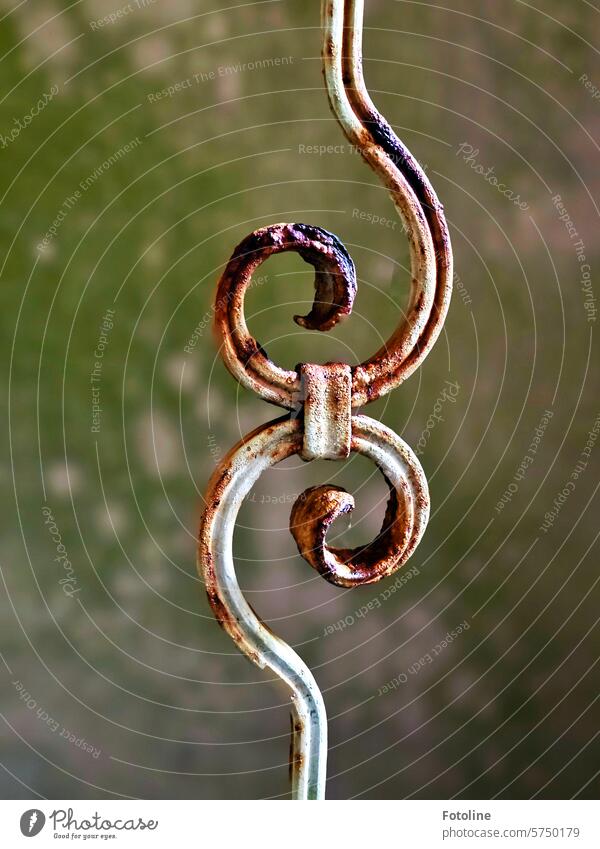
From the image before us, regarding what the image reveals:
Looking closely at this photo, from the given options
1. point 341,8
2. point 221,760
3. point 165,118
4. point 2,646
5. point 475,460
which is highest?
point 165,118

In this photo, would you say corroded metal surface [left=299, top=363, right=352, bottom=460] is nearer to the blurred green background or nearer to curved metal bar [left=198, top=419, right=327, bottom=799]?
curved metal bar [left=198, top=419, right=327, bottom=799]

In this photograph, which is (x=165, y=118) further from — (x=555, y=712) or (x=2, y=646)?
(x=555, y=712)

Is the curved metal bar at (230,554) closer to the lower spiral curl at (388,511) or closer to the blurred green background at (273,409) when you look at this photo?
the lower spiral curl at (388,511)

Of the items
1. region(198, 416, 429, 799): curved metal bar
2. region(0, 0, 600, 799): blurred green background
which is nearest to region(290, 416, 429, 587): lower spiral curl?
region(198, 416, 429, 799): curved metal bar

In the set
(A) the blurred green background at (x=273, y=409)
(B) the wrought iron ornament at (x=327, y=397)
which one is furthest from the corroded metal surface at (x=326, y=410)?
(A) the blurred green background at (x=273, y=409)

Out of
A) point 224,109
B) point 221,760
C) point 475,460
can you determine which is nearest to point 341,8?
point 224,109

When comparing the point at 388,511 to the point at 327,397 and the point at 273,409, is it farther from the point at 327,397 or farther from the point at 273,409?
the point at 273,409
